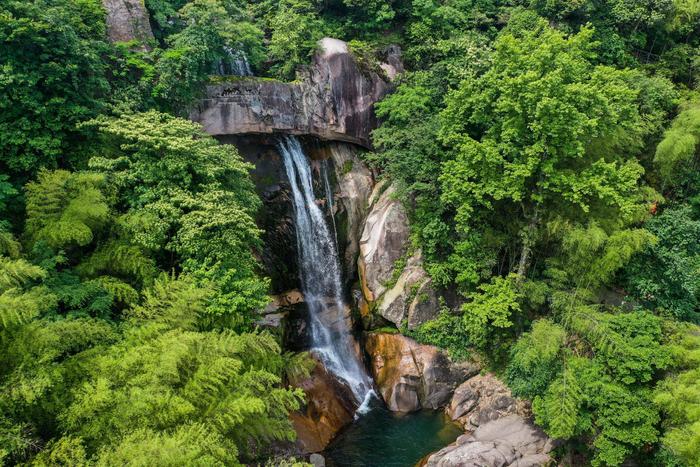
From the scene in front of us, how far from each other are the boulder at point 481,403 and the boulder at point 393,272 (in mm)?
3085

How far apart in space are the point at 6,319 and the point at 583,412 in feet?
46.7

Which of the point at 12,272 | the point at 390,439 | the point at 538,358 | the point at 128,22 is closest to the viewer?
the point at 12,272

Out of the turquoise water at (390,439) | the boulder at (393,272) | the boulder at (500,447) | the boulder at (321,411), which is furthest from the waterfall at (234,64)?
the boulder at (500,447)

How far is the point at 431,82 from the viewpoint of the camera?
19.0 m

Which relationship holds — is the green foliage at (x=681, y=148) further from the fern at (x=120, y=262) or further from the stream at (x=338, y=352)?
the fern at (x=120, y=262)

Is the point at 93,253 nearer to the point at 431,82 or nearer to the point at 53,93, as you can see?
the point at 53,93

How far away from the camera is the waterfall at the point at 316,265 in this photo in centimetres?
1930

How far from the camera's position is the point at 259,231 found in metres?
13.6

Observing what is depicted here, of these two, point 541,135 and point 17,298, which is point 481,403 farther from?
point 17,298

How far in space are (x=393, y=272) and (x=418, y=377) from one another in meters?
4.40

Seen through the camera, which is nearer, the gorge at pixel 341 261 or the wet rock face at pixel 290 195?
the gorge at pixel 341 261

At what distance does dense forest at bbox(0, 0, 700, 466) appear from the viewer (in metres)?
8.97

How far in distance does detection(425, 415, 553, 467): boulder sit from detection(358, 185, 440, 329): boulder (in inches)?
183


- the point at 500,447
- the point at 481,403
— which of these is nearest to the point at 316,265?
the point at 481,403
